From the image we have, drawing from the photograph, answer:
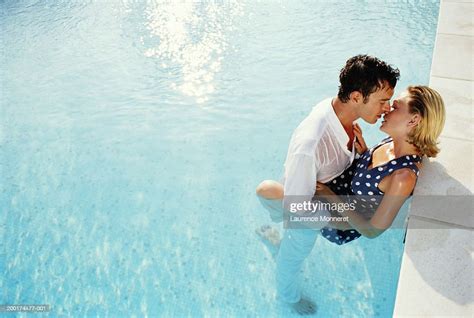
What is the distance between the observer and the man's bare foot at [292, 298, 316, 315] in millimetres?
3701

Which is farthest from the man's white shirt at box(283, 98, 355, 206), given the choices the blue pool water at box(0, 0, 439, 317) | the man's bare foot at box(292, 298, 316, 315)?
the blue pool water at box(0, 0, 439, 317)

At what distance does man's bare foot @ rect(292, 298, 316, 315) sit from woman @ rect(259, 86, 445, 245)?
3.69ft

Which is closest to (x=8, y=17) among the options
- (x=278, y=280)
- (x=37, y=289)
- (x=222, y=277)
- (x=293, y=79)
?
(x=293, y=79)

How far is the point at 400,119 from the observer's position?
8.52ft

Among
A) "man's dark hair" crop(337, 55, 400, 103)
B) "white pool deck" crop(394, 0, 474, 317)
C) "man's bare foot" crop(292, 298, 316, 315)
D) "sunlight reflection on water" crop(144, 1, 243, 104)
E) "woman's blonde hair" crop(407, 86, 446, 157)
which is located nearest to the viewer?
"white pool deck" crop(394, 0, 474, 317)

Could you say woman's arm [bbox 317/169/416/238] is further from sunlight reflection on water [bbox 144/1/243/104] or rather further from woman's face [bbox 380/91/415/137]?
→ sunlight reflection on water [bbox 144/1/243/104]

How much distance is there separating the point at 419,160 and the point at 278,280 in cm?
164

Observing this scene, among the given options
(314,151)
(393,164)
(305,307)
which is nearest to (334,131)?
(314,151)

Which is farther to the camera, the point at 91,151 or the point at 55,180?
the point at 91,151

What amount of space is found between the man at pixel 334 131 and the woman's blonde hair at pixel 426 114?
0.65 ft

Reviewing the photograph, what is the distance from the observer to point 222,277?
13.4 ft

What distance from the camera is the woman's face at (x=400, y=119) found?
257 centimetres

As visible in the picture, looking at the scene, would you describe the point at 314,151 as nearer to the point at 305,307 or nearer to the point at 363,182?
the point at 363,182

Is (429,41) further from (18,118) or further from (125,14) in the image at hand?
(18,118)
